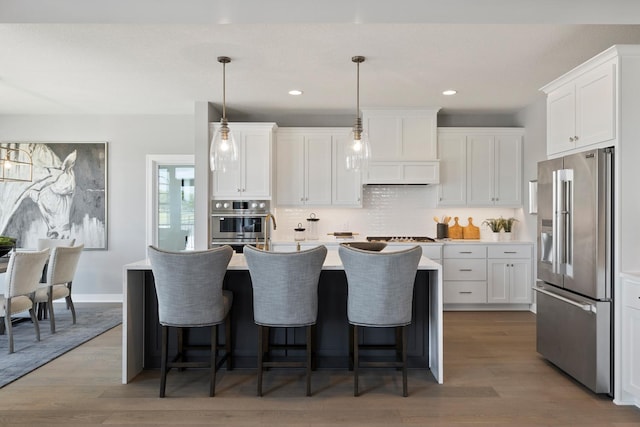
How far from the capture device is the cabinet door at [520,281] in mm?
5344

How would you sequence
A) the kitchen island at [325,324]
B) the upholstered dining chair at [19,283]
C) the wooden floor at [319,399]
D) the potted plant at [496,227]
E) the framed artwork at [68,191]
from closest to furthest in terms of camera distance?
1. the wooden floor at [319,399]
2. the kitchen island at [325,324]
3. the upholstered dining chair at [19,283]
4. the potted plant at [496,227]
5. the framed artwork at [68,191]

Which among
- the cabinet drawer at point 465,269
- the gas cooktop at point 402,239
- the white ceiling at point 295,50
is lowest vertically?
the cabinet drawer at point 465,269

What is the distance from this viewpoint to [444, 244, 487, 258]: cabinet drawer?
5328 millimetres

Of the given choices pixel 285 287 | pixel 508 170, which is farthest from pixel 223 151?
pixel 508 170

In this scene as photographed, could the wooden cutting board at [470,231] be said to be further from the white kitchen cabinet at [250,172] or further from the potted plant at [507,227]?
the white kitchen cabinet at [250,172]

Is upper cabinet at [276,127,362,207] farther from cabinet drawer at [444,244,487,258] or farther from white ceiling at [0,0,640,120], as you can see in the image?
cabinet drawer at [444,244,487,258]

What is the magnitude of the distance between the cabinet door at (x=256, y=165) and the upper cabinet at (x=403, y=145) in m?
1.26

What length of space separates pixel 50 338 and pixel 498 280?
5.03 metres

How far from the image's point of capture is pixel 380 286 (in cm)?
283

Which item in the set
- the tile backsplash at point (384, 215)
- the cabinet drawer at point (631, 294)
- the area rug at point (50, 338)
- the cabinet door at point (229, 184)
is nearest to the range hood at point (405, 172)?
the tile backsplash at point (384, 215)

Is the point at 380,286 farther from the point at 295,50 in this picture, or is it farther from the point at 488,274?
the point at 488,274

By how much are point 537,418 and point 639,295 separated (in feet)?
3.21

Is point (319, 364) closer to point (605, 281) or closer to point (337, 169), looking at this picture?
point (605, 281)

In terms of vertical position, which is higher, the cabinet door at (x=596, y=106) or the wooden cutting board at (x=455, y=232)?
the cabinet door at (x=596, y=106)
